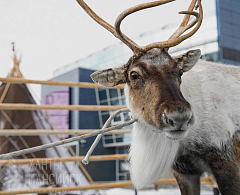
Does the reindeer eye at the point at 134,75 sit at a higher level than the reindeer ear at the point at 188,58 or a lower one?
lower

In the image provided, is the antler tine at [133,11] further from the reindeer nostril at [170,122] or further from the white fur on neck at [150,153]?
the reindeer nostril at [170,122]

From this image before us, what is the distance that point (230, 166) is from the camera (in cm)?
170

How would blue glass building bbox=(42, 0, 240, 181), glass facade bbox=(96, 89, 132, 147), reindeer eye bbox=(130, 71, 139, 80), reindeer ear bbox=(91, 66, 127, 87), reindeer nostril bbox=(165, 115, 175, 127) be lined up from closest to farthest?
reindeer nostril bbox=(165, 115, 175, 127)
reindeer eye bbox=(130, 71, 139, 80)
reindeer ear bbox=(91, 66, 127, 87)
blue glass building bbox=(42, 0, 240, 181)
glass facade bbox=(96, 89, 132, 147)

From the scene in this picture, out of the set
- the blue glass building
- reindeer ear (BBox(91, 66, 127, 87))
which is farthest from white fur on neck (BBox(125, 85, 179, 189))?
the blue glass building

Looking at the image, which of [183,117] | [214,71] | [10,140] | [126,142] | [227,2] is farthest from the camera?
[126,142]

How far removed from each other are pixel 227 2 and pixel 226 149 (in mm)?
7782

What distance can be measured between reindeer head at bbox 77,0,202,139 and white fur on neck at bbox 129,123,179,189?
22 centimetres

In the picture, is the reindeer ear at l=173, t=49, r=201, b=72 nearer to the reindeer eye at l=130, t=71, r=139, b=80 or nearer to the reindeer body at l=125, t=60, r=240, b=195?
the reindeer body at l=125, t=60, r=240, b=195

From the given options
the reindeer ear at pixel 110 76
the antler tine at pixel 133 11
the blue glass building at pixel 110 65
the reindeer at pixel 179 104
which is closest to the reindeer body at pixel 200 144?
the reindeer at pixel 179 104

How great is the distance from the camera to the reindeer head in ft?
4.43

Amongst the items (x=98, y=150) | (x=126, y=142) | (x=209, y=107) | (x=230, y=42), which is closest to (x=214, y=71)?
(x=209, y=107)

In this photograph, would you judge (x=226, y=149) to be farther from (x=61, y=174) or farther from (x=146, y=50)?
(x=61, y=174)

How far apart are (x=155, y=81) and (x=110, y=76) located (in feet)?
1.13

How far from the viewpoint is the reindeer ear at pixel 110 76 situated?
172cm
